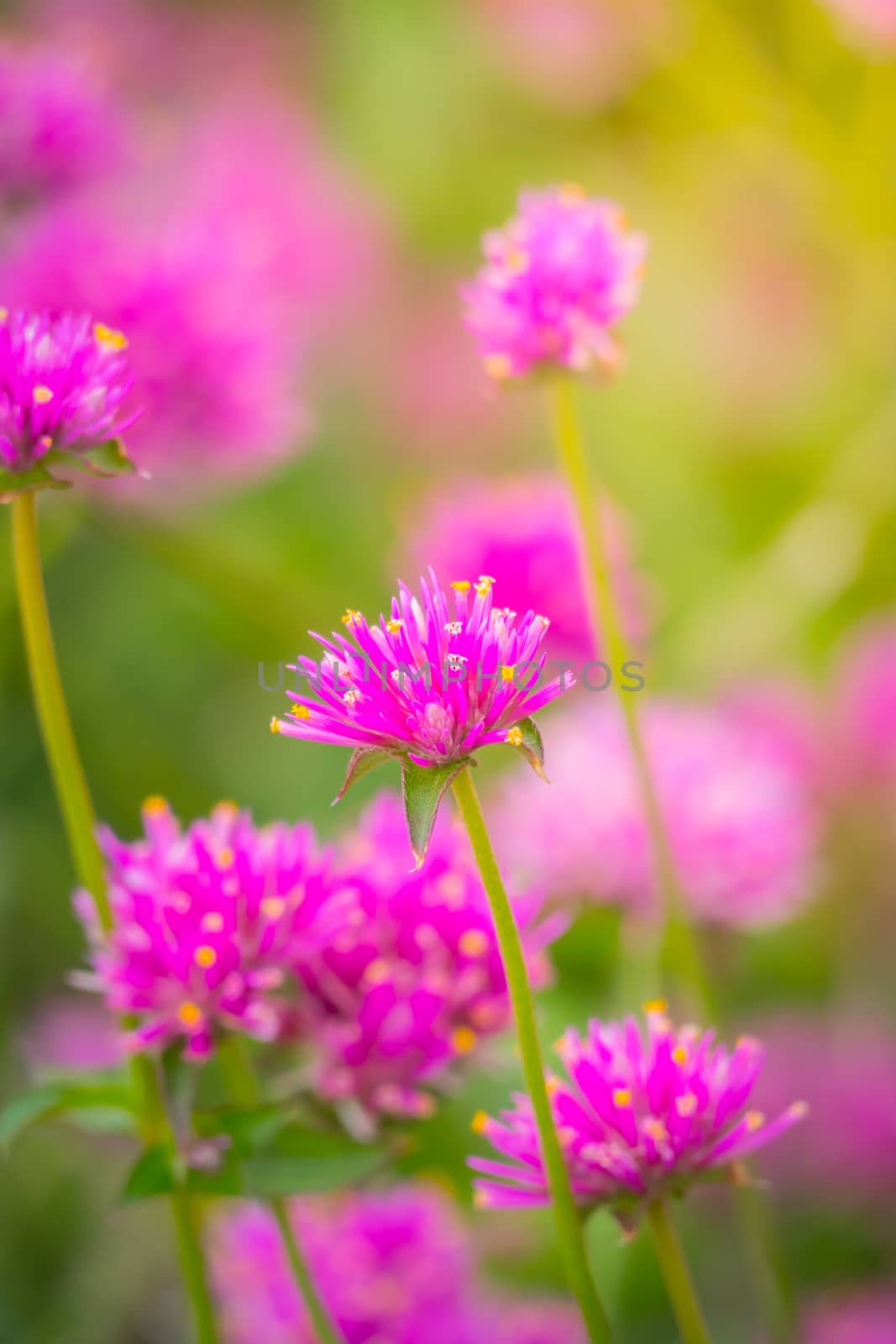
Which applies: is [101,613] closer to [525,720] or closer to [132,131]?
[132,131]

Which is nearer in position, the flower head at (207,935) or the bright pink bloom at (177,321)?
the flower head at (207,935)

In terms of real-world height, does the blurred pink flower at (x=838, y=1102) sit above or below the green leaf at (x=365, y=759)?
below

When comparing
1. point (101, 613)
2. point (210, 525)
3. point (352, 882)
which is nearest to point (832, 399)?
point (210, 525)

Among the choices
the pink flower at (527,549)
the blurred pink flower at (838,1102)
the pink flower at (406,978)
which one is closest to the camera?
the pink flower at (406,978)

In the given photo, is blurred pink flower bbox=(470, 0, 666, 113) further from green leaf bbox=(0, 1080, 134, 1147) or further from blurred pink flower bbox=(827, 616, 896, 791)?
green leaf bbox=(0, 1080, 134, 1147)

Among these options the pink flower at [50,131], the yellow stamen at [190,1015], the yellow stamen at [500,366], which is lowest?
the yellow stamen at [190,1015]

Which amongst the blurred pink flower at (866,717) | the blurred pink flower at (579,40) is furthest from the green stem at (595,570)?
the blurred pink flower at (579,40)

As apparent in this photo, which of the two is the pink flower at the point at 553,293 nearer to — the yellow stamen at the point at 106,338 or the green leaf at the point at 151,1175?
the yellow stamen at the point at 106,338

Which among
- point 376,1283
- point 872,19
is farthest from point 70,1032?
point 872,19
